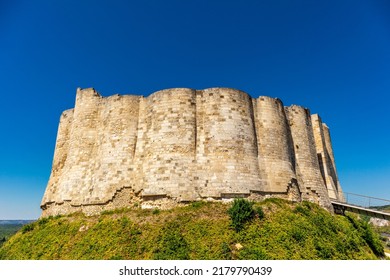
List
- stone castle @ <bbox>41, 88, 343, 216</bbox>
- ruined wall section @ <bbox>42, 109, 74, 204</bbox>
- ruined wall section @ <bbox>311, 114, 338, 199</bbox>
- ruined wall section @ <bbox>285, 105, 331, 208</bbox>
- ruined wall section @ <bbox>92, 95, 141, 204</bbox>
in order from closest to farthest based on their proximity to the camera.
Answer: stone castle @ <bbox>41, 88, 343, 216</bbox>, ruined wall section @ <bbox>92, 95, 141, 204</bbox>, ruined wall section @ <bbox>285, 105, 331, 208</bbox>, ruined wall section @ <bbox>42, 109, 74, 204</bbox>, ruined wall section @ <bbox>311, 114, 338, 199</bbox>

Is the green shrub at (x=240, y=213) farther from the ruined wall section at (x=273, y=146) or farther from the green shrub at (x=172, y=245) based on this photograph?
the ruined wall section at (x=273, y=146)

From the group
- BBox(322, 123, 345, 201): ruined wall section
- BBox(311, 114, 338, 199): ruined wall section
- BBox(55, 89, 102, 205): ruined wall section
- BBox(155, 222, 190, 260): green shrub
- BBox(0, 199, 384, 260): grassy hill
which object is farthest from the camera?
BBox(322, 123, 345, 201): ruined wall section

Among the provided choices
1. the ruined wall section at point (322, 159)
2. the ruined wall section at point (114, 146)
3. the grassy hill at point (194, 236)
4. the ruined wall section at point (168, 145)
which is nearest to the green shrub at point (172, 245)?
the grassy hill at point (194, 236)

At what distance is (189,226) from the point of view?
12719 mm

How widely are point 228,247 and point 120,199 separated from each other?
7.56 metres

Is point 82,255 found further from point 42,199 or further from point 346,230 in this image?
point 346,230

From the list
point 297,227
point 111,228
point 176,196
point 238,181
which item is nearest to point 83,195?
A: point 111,228

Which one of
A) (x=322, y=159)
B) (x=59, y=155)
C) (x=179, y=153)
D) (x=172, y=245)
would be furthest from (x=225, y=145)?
(x=59, y=155)

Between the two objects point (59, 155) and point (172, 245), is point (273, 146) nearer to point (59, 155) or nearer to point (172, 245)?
point (172, 245)

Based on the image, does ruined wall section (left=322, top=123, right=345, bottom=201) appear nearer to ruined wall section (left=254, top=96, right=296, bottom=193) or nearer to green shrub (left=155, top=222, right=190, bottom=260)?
ruined wall section (left=254, top=96, right=296, bottom=193)

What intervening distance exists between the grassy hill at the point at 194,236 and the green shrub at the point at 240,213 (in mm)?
192

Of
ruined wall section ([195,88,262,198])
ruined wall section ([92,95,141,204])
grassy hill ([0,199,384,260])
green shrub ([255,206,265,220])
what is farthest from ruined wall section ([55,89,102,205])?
green shrub ([255,206,265,220])

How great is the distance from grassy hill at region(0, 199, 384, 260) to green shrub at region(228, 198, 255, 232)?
0.19 meters

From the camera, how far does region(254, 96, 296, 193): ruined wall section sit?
16.5m
